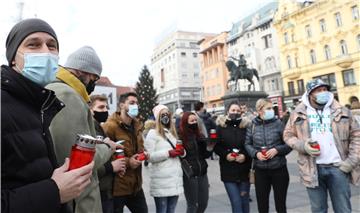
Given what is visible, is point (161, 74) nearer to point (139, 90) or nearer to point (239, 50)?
point (139, 90)

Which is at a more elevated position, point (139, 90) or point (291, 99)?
point (139, 90)

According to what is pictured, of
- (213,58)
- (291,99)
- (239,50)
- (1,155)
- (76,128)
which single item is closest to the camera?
(1,155)

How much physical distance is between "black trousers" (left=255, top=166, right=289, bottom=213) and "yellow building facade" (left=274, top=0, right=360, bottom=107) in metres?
36.3

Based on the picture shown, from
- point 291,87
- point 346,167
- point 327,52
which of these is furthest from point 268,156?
point 291,87

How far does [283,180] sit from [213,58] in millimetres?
59373

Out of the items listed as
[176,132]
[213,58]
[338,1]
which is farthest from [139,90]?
[176,132]

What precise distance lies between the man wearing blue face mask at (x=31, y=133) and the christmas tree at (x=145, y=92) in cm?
5306

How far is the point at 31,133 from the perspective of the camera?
1343mm

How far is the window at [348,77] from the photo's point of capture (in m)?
36.5

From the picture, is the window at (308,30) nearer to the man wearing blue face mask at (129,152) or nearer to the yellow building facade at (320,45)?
the yellow building facade at (320,45)

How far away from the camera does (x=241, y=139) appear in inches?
178

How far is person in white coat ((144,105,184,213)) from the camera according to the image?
13.2 ft

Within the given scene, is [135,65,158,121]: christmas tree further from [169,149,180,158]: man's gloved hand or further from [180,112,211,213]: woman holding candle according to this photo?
[169,149,180,158]: man's gloved hand

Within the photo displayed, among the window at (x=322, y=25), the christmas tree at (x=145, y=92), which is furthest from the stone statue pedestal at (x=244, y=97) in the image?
the christmas tree at (x=145, y=92)
